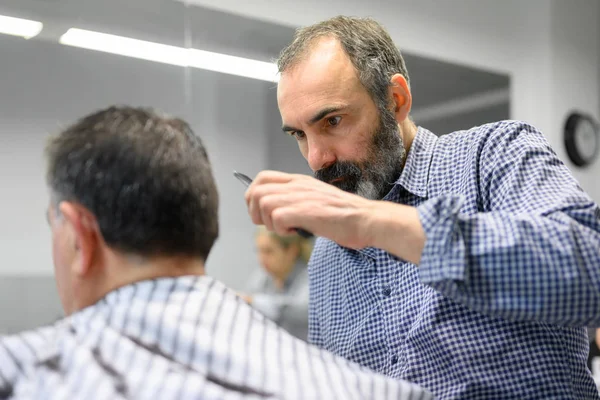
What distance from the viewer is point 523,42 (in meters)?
4.30

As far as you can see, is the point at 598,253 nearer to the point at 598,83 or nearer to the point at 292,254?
the point at 292,254

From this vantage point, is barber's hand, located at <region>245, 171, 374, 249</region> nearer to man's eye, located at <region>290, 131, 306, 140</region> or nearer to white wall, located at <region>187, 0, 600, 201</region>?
man's eye, located at <region>290, 131, 306, 140</region>

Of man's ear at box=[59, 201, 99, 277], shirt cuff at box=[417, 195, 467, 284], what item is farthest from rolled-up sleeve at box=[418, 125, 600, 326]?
man's ear at box=[59, 201, 99, 277]

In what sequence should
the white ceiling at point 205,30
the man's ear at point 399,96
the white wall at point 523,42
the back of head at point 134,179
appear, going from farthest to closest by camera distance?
the white wall at point 523,42 < the white ceiling at point 205,30 < the man's ear at point 399,96 < the back of head at point 134,179

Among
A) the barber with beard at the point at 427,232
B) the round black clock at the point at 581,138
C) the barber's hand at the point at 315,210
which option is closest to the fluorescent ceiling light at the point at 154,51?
the barber with beard at the point at 427,232

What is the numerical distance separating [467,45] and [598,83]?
4.39ft

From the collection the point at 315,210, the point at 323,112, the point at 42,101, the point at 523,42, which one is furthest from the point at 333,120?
the point at 523,42

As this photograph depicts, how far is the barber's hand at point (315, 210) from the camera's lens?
3.59ft

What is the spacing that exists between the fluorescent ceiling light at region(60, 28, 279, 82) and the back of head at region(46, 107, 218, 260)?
86 cm

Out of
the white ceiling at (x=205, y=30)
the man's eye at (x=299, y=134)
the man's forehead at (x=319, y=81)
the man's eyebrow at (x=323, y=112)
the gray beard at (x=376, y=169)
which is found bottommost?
the gray beard at (x=376, y=169)

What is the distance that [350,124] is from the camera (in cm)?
158

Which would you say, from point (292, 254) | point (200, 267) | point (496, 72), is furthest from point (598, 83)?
point (200, 267)

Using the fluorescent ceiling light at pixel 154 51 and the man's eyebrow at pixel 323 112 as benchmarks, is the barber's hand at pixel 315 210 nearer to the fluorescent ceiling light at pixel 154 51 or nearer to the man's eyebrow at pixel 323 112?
the man's eyebrow at pixel 323 112

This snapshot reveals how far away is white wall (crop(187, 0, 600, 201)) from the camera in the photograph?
3744 millimetres
